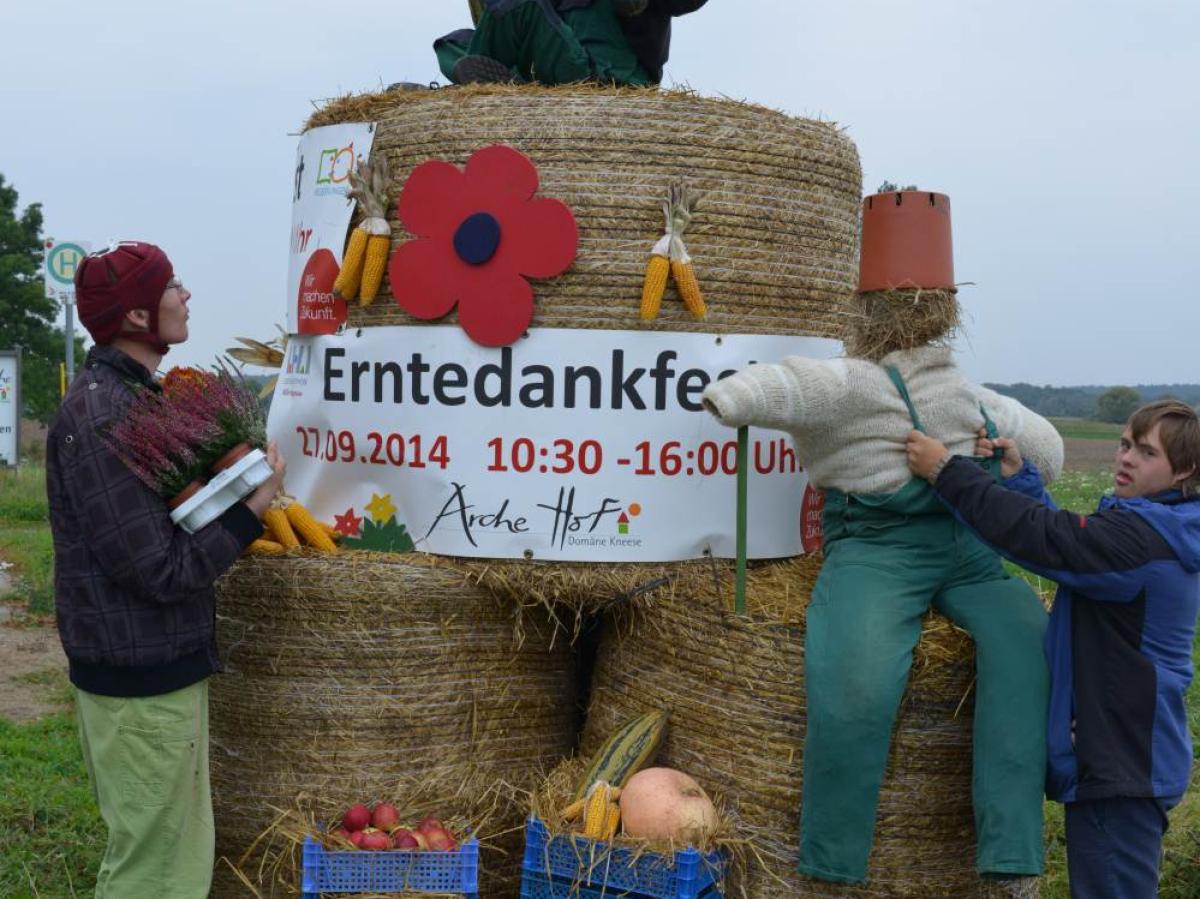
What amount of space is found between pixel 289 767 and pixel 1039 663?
2230 mm

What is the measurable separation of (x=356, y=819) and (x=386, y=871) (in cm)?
24

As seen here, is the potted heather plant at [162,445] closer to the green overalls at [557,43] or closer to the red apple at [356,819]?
the red apple at [356,819]

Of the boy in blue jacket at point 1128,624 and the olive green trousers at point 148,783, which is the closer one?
the boy in blue jacket at point 1128,624

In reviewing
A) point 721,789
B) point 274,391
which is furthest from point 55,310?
point 721,789

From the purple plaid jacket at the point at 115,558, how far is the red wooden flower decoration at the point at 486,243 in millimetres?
986

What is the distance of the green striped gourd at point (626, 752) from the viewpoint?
373 centimetres

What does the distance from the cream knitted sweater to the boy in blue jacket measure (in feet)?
1.13

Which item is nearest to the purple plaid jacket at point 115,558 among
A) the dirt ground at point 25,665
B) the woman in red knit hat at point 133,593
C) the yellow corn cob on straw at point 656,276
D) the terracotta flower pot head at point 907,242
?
the woman in red knit hat at point 133,593

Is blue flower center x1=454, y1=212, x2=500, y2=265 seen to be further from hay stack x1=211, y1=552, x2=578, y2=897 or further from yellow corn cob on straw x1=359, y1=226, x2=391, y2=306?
hay stack x1=211, y1=552, x2=578, y2=897

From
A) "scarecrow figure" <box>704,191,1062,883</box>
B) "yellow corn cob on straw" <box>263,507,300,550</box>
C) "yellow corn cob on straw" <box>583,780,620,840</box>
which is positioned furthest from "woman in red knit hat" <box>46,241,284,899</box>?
"scarecrow figure" <box>704,191,1062,883</box>

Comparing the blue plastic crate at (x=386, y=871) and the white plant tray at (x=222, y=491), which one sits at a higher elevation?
the white plant tray at (x=222, y=491)

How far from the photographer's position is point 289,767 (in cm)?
405

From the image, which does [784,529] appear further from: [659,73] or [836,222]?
[659,73]

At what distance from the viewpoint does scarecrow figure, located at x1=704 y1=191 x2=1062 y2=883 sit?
3400 mm
